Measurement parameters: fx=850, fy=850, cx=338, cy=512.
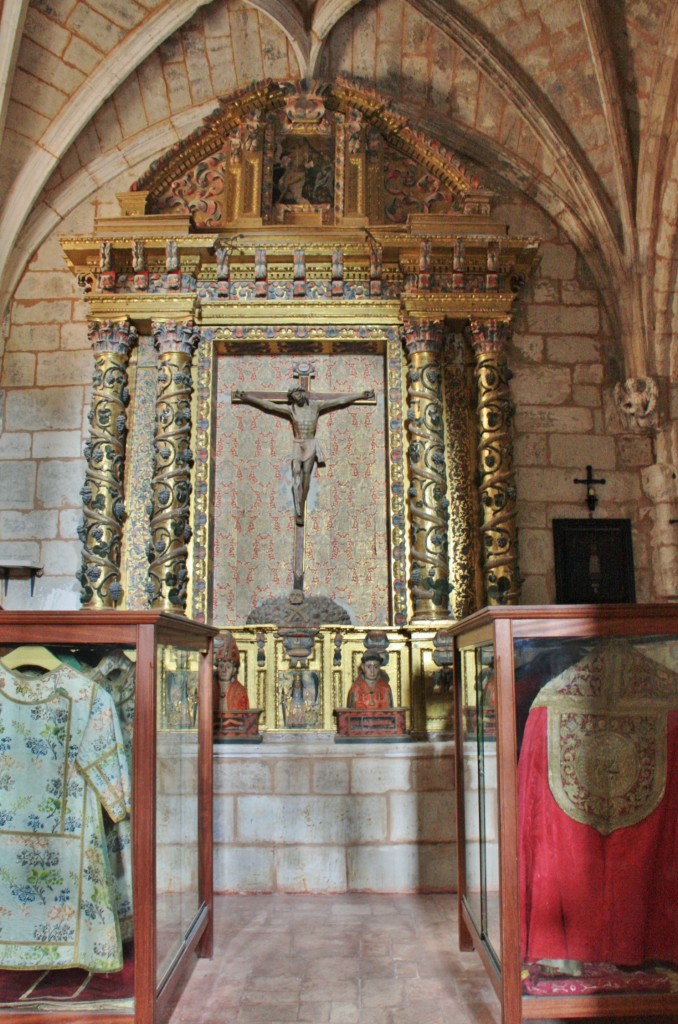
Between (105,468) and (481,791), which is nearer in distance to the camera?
(481,791)

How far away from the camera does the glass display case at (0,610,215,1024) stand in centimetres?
279

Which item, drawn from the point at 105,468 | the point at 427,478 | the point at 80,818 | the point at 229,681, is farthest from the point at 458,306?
the point at 80,818

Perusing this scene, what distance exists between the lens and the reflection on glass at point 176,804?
120 inches

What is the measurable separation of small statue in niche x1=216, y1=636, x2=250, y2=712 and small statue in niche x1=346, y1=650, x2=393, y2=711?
2.49 ft

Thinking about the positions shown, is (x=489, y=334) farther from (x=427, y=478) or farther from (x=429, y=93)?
(x=429, y=93)

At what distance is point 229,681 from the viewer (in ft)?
19.6

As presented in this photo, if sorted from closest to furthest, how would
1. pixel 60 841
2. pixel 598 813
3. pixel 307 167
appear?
1. pixel 60 841
2. pixel 598 813
3. pixel 307 167

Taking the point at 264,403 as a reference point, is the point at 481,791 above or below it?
below

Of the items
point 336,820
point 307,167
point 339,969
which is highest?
point 307,167

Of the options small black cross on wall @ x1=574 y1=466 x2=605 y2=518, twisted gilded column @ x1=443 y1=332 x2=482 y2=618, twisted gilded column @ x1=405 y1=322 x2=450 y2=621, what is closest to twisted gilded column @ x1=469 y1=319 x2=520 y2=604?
twisted gilded column @ x1=443 y1=332 x2=482 y2=618

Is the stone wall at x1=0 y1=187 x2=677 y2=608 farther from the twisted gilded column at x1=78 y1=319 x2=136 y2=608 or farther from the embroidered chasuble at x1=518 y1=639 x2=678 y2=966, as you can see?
the embroidered chasuble at x1=518 y1=639 x2=678 y2=966

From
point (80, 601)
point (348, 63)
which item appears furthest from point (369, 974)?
point (348, 63)

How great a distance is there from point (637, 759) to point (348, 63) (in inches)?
260

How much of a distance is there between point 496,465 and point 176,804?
13.2 feet
